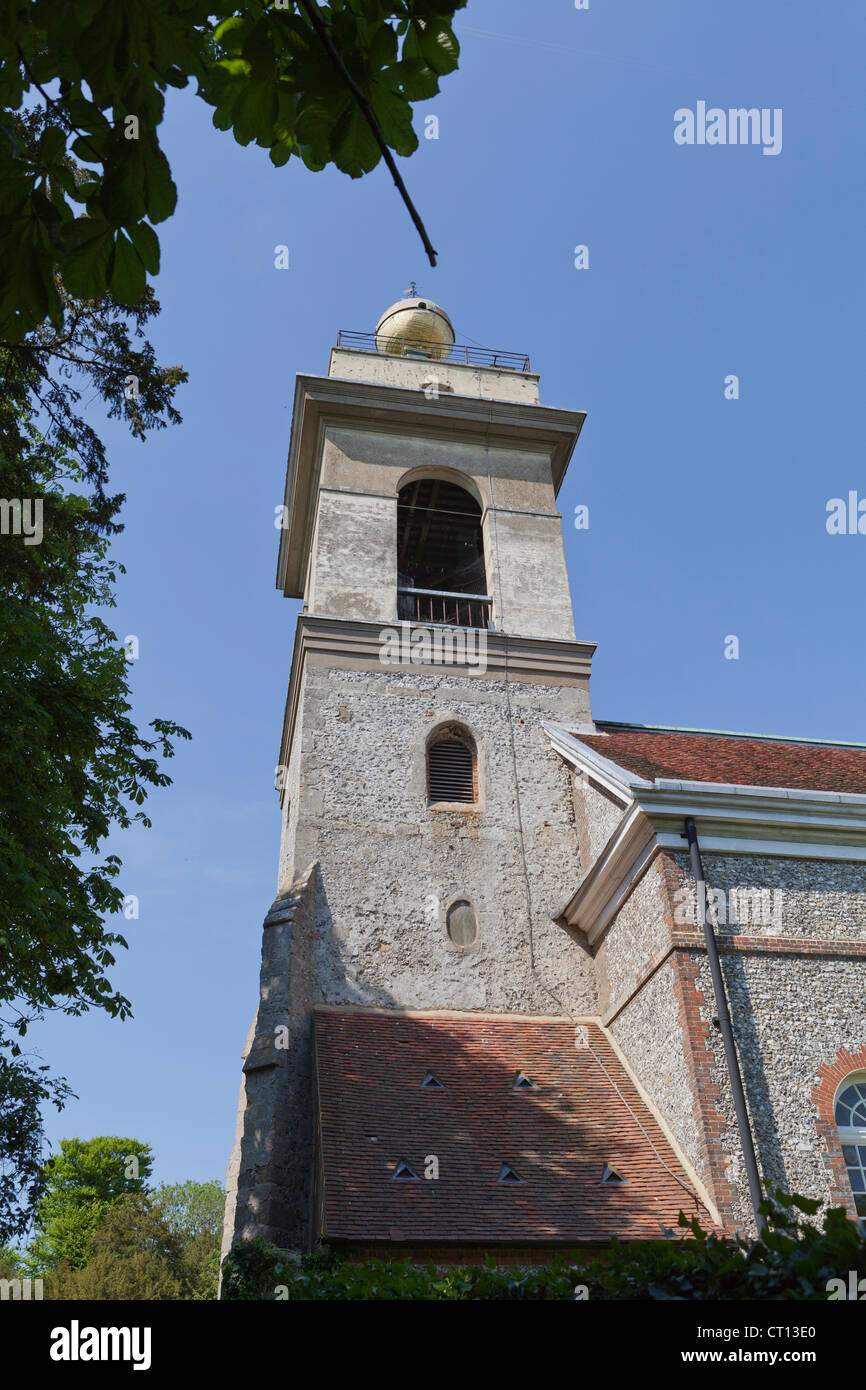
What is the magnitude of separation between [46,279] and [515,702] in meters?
13.2

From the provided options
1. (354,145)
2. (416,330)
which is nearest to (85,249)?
(354,145)

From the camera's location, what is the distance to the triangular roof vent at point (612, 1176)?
34.5 feet

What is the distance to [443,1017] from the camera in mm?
12984

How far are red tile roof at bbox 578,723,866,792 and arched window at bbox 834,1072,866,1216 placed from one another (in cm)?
378

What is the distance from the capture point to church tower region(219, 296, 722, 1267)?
1059cm

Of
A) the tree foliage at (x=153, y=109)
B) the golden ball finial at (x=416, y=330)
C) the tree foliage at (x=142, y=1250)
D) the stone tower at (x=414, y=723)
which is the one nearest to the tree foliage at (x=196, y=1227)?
the tree foliage at (x=142, y=1250)

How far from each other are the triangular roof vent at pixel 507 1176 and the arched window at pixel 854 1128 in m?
3.20

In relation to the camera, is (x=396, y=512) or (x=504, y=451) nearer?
(x=396, y=512)

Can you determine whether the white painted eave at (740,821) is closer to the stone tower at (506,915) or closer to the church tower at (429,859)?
the stone tower at (506,915)

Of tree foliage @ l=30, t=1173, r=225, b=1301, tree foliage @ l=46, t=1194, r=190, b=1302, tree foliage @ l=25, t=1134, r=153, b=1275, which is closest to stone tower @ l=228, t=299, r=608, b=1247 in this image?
tree foliage @ l=30, t=1173, r=225, b=1301

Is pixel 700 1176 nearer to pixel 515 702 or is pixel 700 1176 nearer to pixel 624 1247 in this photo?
pixel 624 1247

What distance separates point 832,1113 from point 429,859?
588 centimetres
